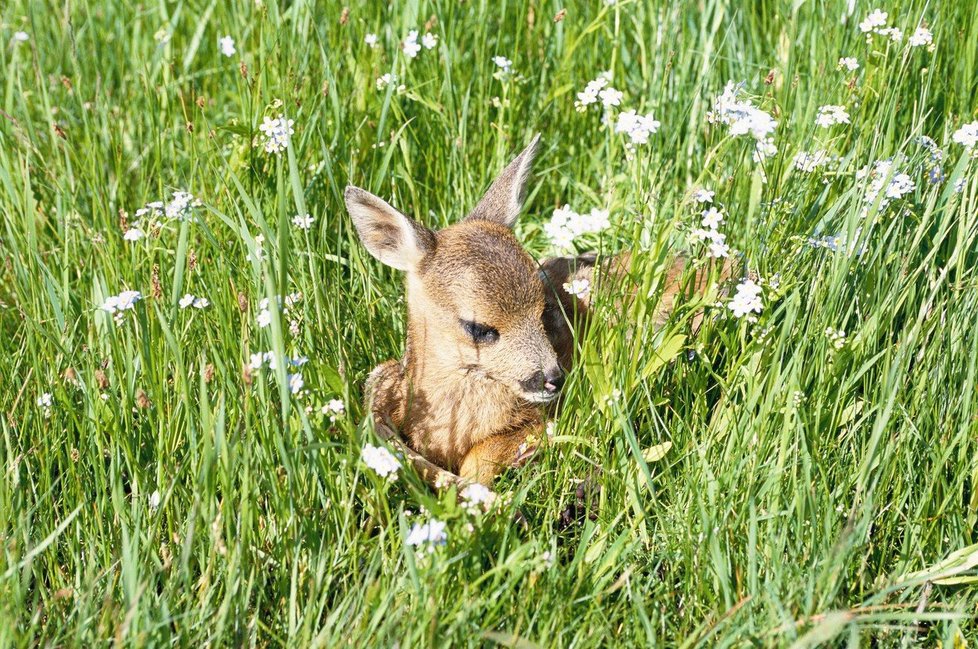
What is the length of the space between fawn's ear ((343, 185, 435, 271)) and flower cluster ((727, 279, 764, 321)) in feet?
4.38

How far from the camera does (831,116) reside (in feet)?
13.5

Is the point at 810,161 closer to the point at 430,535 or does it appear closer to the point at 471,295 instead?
the point at 471,295

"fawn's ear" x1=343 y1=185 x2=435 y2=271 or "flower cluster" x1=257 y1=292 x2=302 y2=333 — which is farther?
"fawn's ear" x1=343 y1=185 x2=435 y2=271

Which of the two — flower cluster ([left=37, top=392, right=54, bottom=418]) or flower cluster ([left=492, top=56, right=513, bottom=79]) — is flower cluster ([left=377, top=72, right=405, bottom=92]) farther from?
flower cluster ([left=37, top=392, right=54, bottom=418])

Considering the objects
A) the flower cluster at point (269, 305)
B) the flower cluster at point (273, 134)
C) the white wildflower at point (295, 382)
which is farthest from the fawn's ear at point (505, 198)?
the white wildflower at point (295, 382)

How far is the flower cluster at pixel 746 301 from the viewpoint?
138 inches

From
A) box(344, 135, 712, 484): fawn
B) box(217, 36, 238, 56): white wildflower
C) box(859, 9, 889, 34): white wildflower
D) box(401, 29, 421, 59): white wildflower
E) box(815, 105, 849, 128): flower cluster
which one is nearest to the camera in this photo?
box(815, 105, 849, 128): flower cluster

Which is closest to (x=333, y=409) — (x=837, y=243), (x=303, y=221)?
(x=303, y=221)

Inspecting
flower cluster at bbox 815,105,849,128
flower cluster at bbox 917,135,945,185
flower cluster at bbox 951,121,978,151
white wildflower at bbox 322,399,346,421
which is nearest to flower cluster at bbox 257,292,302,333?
white wildflower at bbox 322,399,346,421

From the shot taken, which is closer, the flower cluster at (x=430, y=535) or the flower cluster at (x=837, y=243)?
the flower cluster at (x=430, y=535)

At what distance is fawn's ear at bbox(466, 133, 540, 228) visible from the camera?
4660 mm

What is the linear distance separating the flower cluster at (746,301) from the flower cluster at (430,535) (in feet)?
3.98

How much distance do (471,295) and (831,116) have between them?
1462 mm

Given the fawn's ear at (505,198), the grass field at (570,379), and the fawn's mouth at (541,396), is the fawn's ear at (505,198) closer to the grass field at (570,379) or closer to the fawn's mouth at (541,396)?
the grass field at (570,379)
